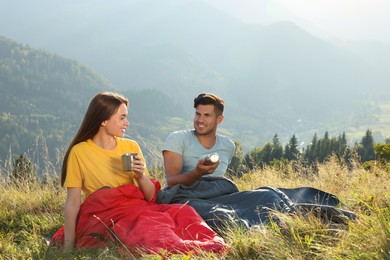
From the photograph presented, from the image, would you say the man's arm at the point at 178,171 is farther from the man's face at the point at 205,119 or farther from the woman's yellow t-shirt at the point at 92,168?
the woman's yellow t-shirt at the point at 92,168

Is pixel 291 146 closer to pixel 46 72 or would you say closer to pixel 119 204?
pixel 119 204

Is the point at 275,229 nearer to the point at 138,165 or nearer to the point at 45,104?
the point at 138,165

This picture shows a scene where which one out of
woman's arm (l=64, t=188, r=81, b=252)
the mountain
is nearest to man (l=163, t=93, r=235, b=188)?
woman's arm (l=64, t=188, r=81, b=252)

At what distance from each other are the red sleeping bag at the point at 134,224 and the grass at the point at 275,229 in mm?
124

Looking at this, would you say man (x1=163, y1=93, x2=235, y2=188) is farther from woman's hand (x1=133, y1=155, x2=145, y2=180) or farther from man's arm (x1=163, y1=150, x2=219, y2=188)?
woman's hand (x1=133, y1=155, x2=145, y2=180)

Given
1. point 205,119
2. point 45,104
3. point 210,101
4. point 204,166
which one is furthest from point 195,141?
point 45,104

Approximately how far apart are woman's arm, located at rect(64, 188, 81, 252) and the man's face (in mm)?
1462

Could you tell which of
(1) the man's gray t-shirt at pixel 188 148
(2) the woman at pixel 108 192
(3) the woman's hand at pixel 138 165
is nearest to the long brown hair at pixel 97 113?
(2) the woman at pixel 108 192

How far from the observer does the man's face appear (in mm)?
4652

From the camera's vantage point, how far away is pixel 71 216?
3656mm

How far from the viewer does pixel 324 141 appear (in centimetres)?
5044

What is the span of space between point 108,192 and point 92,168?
25 centimetres

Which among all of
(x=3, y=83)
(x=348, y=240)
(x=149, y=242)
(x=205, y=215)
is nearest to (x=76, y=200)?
(x=149, y=242)

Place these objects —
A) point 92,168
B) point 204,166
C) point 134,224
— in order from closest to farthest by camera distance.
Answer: point 134,224
point 92,168
point 204,166
